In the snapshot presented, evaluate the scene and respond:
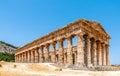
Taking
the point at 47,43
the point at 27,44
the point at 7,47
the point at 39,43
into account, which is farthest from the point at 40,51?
the point at 7,47

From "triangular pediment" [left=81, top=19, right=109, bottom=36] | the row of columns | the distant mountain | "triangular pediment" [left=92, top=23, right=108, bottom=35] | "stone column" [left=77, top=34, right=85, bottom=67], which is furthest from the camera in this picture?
the distant mountain

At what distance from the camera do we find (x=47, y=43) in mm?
63719

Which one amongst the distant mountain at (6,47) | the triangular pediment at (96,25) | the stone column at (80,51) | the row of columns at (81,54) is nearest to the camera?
the stone column at (80,51)

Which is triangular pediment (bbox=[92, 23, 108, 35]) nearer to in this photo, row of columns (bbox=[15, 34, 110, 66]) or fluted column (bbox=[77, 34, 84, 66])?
row of columns (bbox=[15, 34, 110, 66])

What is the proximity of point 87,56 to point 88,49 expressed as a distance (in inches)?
57.6

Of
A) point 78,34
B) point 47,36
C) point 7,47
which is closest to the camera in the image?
point 78,34

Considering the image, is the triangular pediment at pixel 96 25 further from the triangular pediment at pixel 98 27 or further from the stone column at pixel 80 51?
the stone column at pixel 80 51

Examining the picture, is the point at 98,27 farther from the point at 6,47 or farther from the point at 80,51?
the point at 6,47

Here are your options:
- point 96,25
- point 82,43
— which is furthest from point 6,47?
point 82,43

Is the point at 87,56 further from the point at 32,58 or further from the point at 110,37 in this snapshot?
the point at 32,58

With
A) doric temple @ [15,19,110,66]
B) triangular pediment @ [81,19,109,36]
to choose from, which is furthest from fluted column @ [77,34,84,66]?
triangular pediment @ [81,19,109,36]

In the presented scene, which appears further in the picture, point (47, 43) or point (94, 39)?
point (47, 43)

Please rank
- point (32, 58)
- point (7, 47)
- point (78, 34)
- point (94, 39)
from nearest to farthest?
1. point (78, 34)
2. point (94, 39)
3. point (32, 58)
4. point (7, 47)

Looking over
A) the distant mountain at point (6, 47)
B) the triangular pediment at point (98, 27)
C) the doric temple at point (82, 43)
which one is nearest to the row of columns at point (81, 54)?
the doric temple at point (82, 43)
